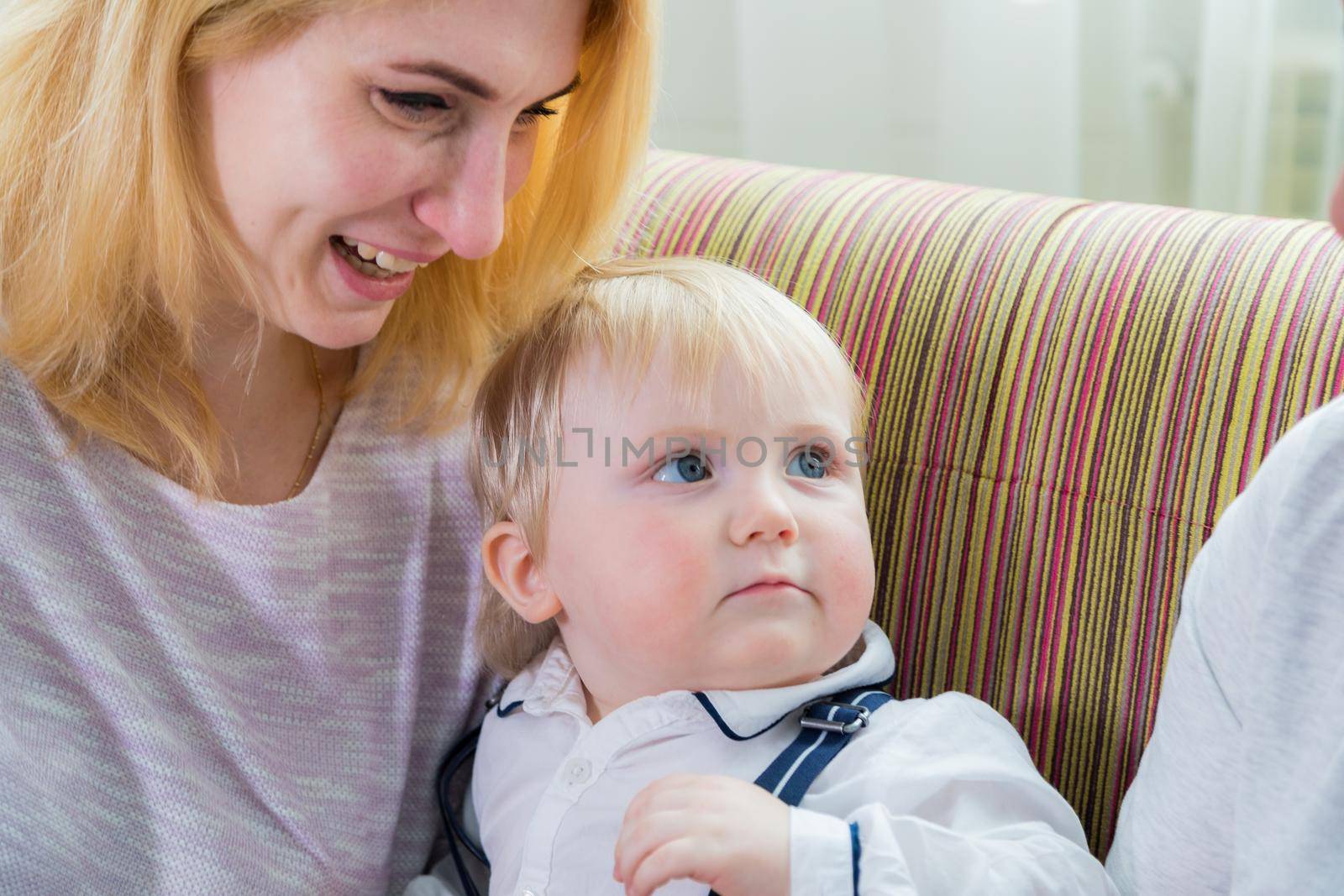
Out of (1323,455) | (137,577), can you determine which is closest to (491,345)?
(137,577)

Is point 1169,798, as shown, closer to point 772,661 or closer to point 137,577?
point 772,661

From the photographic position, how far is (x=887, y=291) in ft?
4.17

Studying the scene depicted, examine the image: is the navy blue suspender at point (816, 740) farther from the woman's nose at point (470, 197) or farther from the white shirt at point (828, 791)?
the woman's nose at point (470, 197)

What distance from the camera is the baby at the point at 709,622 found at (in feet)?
3.20

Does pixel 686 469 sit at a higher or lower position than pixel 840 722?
higher

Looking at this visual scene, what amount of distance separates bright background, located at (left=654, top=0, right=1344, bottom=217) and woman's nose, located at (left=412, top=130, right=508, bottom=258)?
3.77 feet

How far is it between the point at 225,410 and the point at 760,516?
1.75ft

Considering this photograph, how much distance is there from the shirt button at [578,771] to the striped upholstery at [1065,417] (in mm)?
304

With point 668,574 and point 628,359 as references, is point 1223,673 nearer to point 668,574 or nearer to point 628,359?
point 668,574

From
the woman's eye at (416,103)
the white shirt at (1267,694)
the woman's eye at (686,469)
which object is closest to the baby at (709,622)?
the woman's eye at (686,469)

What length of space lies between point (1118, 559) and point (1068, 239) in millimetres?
302

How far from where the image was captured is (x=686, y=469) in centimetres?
109

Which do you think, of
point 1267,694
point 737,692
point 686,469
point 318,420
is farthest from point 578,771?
point 1267,694

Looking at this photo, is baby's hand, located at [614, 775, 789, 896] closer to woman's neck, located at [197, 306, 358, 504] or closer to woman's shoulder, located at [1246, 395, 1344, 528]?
woman's shoulder, located at [1246, 395, 1344, 528]
